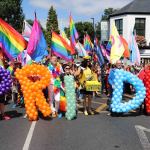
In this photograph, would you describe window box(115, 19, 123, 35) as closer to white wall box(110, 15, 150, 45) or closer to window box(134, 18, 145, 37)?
white wall box(110, 15, 150, 45)

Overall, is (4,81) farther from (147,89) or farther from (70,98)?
(147,89)

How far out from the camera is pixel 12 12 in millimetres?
66062

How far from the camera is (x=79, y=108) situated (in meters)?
14.8

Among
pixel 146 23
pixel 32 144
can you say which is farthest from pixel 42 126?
pixel 146 23

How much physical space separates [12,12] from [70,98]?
55.6 metres

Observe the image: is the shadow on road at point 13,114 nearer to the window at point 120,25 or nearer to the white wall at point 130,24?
the white wall at point 130,24

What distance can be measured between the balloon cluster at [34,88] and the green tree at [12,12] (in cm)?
5340

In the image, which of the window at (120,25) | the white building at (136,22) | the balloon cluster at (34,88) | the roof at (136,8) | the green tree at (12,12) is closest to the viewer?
the balloon cluster at (34,88)

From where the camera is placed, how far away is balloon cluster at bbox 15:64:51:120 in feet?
39.8

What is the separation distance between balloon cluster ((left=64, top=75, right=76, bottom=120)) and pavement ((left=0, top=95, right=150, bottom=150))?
0.21m

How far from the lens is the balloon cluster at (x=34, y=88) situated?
1212cm

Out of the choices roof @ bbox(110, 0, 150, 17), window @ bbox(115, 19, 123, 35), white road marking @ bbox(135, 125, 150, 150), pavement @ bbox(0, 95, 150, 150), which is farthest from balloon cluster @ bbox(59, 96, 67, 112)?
roof @ bbox(110, 0, 150, 17)

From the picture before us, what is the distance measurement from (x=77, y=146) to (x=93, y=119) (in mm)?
3561

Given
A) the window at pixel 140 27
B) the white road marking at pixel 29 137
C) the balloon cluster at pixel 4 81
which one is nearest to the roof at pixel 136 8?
the window at pixel 140 27
